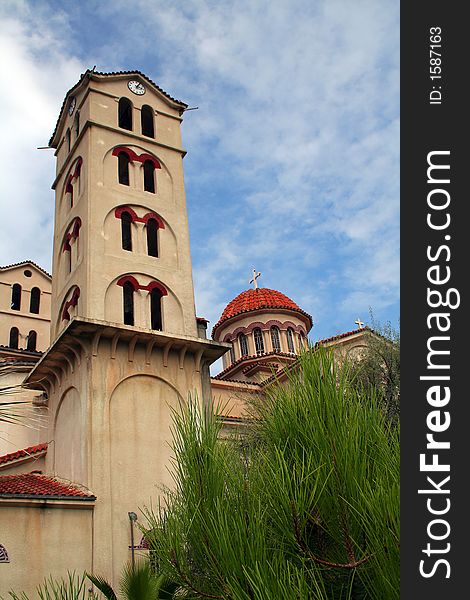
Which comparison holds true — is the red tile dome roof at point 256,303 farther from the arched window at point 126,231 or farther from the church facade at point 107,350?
the arched window at point 126,231

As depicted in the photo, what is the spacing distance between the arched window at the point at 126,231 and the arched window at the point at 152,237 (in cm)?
70

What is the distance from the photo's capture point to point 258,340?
34.1m

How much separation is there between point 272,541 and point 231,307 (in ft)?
99.7

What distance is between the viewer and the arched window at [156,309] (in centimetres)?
1949

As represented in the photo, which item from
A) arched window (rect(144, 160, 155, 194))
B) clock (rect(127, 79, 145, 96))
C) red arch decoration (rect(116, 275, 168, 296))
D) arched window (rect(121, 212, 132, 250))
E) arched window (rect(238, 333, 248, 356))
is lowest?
arched window (rect(238, 333, 248, 356))

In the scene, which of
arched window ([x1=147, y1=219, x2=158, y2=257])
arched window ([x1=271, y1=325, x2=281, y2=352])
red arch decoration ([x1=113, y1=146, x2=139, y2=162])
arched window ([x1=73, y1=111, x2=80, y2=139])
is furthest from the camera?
arched window ([x1=271, y1=325, x2=281, y2=352])

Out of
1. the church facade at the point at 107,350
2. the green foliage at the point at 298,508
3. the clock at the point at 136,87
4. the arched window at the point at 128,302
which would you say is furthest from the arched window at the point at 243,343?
the green foliage at the point at 298,508

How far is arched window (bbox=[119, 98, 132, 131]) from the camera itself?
23.3 m

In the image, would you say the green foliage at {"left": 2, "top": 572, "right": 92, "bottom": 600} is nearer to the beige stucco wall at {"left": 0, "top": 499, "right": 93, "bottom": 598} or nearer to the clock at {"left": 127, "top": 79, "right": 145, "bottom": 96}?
the beige stucco wall at {"left": 0, "top": 499, "right": 93, "bottom": 598}

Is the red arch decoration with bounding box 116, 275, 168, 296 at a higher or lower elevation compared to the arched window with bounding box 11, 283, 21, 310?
lower

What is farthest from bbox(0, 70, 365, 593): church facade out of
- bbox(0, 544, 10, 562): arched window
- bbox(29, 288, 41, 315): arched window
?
bbox(29, 288, 41, 315): arched window

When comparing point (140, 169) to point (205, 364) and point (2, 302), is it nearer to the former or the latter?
point (205, 364)

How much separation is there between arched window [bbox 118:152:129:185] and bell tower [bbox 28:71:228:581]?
0.04m

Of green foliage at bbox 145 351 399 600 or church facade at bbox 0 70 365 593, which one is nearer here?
green foliage at bbox 145 351 399 600
